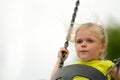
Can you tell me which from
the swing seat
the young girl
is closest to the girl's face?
the young girl

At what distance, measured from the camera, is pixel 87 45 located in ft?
13.4

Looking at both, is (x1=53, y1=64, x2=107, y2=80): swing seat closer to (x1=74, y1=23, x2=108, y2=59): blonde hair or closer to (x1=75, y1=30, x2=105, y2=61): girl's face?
(x1=75, y1=30, x2=105, y2=61): girl's face

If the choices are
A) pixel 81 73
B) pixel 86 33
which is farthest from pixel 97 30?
pixel 81 73

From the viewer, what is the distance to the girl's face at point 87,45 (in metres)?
4.07

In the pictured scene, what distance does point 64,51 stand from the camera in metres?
4.37

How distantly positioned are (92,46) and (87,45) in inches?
2.0

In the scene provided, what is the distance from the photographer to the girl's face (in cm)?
407

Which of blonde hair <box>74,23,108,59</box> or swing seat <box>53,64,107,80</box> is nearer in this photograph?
swing seat <box>53,64,107,80</box>

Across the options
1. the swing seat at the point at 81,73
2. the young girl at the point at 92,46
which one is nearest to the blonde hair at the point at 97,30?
the young girl at the point at 92,46

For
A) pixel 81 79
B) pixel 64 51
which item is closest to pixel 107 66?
pixel 64 51

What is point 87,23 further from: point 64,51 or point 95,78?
point 95,78

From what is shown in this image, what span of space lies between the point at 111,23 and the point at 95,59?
2302cm

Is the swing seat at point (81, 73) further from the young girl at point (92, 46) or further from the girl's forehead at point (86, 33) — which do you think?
the girl's forehead at point (86, 33)

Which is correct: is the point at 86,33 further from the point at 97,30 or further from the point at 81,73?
the point at 81,73
